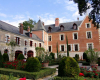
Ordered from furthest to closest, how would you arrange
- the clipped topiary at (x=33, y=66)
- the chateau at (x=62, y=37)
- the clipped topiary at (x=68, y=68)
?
the chateau at (x=62, y=37) < the clipped topiary at (x=33, y=66) < the clipped topiary at (x=68, y=68)

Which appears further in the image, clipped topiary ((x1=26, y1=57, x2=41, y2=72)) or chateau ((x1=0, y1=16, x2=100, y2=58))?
chateau ((x1=0, y1=16, x2=100, y2=58))

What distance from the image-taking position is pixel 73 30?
89.5ft

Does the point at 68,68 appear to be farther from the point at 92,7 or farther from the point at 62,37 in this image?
the point at 62,37

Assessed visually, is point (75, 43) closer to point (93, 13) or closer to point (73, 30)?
point (73, 30)

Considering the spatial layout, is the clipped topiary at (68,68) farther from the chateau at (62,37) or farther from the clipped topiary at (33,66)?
the chateau at (62,37)

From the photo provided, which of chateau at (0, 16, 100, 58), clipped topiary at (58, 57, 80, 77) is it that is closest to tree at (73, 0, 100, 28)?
clipped topiary at (58, 57, 80, 77)

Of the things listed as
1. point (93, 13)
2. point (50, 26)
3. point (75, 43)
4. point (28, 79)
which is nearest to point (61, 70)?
point (28, 79)

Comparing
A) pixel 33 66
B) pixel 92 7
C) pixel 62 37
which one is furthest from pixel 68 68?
pixel 62 37

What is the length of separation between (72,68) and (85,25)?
71.5 feet

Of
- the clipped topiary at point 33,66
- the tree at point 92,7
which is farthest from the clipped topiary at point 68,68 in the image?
the tree at point 92,7

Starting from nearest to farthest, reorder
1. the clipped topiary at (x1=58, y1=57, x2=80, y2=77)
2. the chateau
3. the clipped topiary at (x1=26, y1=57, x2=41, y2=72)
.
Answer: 1. the clipped topiary at (x1=58, y1=57, x2=80, y2=77)
2. the clipped topiary at (x1=26, y1=57, x2=41, y2=72)
3. the chateau

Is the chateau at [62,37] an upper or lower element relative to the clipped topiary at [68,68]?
upper

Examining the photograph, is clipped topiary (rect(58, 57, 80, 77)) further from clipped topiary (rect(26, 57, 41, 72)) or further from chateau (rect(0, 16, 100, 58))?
chateau (rect(0, 16, 100, 58))

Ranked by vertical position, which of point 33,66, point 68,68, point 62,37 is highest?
point 62,37
